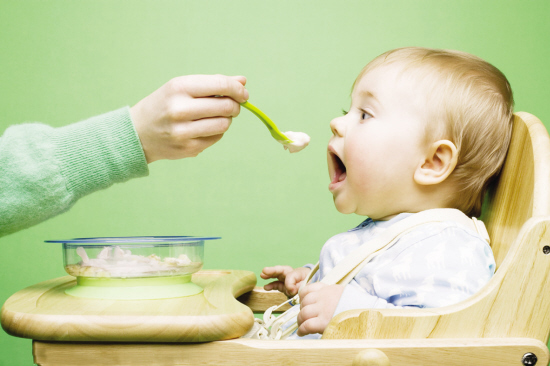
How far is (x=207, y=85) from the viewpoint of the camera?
67 centimetres

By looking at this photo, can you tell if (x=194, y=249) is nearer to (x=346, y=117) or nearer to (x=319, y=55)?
(x=346, y=117)

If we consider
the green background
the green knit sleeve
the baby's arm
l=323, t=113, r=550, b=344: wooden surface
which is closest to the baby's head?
the baby's arm

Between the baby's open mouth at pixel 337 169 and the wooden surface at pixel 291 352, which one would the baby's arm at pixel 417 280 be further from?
the baby's open mouth at pixel 337 169

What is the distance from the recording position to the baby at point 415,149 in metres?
0.69

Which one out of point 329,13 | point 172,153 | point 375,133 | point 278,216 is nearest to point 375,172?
point 375,133

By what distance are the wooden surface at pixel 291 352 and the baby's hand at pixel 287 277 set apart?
39 cm

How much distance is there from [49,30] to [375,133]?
3.57ft

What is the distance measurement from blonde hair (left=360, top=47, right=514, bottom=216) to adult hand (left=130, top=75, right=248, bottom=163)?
0.27 metres

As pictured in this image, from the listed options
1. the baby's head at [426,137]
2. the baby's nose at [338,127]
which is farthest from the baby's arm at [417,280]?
the baby's nose at [338,127]

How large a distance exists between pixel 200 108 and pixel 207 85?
0.03 m

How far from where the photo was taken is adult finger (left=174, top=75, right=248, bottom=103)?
26.4 inches

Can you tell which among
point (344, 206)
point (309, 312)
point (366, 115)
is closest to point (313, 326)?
point (309, 312)

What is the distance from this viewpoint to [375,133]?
76cm

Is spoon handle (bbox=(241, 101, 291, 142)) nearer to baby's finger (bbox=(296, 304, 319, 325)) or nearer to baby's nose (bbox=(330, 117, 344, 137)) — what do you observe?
baby's nose (bbox=(330, 117, 344, 137))
